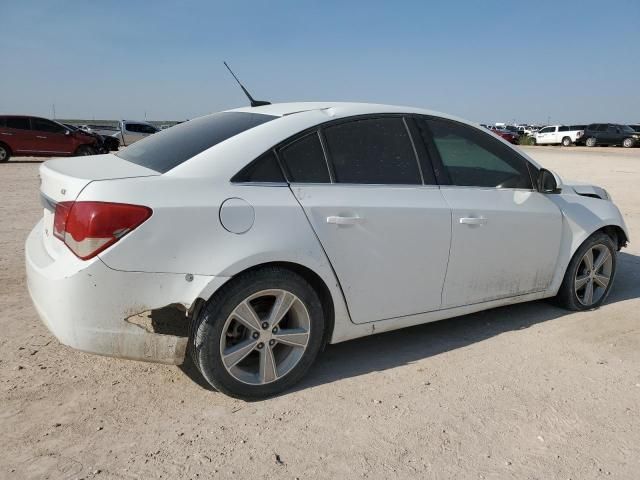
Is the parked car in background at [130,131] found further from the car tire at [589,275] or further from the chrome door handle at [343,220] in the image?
the chrome door handle at [343,220]

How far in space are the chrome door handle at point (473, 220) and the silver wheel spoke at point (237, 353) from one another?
1.57 m

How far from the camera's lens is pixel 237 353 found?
119 inches

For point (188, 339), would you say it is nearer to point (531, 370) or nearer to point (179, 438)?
point (179, 438)

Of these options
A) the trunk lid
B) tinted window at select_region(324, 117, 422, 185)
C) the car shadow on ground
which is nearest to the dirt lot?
the car shadow on ground

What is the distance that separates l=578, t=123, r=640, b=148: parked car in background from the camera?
3781cm

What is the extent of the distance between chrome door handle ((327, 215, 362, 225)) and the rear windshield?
72 centimetres

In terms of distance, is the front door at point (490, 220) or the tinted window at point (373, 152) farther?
the front door at point (490, 220)

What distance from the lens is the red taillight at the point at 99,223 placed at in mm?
2668

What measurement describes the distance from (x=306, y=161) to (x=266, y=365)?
3.83 feet

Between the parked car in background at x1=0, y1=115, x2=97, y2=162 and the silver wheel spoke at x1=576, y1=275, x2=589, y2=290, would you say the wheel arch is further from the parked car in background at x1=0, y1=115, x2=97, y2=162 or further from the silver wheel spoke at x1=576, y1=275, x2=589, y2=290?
the parked car in background at x1=0, y1=115, x2=97, y2=162

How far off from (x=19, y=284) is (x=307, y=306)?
3130 millimetres

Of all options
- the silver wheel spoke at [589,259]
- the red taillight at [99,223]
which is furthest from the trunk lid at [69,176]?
the silver wheel spoke at [589,259]

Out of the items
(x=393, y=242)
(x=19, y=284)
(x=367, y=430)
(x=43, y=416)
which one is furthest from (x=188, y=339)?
(x=19, y=284)

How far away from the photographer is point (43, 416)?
290 cm
